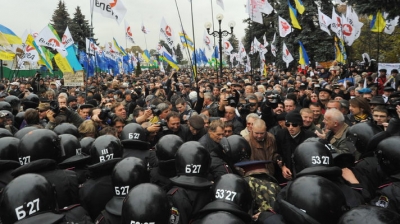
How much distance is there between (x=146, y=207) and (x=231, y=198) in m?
0.72

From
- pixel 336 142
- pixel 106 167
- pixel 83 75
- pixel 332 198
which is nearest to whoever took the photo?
pixel 332 198

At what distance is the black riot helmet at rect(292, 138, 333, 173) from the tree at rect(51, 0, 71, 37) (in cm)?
5591

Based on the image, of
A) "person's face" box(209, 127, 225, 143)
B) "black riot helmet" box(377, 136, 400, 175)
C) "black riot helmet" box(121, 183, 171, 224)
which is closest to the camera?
"black riot helmet" box(121, 183, 171, 224)

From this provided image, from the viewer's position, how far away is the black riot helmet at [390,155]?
3475 millimetres

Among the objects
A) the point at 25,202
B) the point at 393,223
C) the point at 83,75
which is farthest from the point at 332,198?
the point at 83,75

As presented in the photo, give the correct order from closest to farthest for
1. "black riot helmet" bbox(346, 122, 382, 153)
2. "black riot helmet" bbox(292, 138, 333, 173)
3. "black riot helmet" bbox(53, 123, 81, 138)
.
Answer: "black riot helmet" bbox(292, 138, 333, 173) → "black riot helmet" bbox(346, 122, 382, 153) → "black riot helmet" bbox(53, 123, 81, 138)

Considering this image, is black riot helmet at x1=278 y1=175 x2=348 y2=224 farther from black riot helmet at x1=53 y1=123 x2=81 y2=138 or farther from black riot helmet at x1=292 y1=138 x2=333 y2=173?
black riot helmet at x1=53 y1=123 x2=81 y2=138

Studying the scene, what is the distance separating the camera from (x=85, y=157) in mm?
4457

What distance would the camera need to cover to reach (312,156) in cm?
328

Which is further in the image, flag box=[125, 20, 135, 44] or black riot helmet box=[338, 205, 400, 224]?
flag box=[125, 20, 135, 44]

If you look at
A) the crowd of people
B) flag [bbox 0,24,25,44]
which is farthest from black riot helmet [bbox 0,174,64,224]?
flag [bbox 0,24,25,44]

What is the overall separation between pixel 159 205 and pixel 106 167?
1.41 meters

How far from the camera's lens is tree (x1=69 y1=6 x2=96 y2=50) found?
4966cm

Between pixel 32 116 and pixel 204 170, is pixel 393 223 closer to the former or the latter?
pixel 204 170
